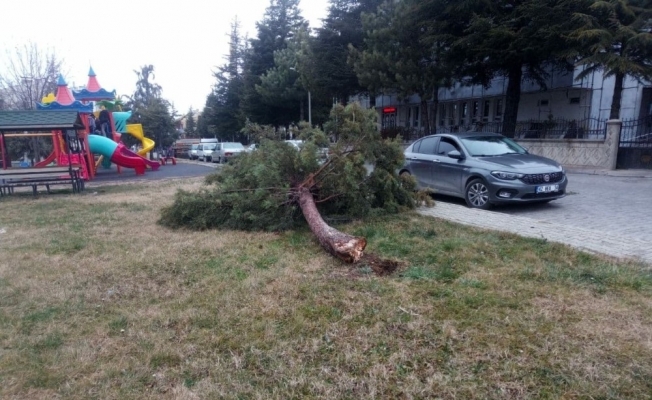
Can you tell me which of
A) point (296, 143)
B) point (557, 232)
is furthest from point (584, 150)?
point (296, 143)

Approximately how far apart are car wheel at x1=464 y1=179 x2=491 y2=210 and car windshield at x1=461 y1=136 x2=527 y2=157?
2.27ft

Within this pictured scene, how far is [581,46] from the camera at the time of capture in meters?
17.4

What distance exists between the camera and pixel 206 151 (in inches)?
1415

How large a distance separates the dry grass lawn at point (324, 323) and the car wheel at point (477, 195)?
9.36ft

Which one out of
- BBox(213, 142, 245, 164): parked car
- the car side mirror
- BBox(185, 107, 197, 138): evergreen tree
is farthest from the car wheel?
BBox(185, 107, 197, 138): evergreen tree

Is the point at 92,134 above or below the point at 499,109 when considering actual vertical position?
below

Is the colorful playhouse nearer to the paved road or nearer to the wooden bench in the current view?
the wooden bench

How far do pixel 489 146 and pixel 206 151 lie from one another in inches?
1169

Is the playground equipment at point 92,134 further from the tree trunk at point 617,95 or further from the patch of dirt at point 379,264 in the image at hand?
the tree trunk at point 617,95

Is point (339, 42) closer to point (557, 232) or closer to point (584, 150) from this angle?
point (584, 150)

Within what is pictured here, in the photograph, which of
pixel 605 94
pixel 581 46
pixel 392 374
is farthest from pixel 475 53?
pixel 392 374

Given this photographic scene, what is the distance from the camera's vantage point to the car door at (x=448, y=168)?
372 inches

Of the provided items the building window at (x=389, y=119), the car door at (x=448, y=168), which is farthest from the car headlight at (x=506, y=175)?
the building window at (x=389, y=119)

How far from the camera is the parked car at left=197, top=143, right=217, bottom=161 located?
35.1 m
